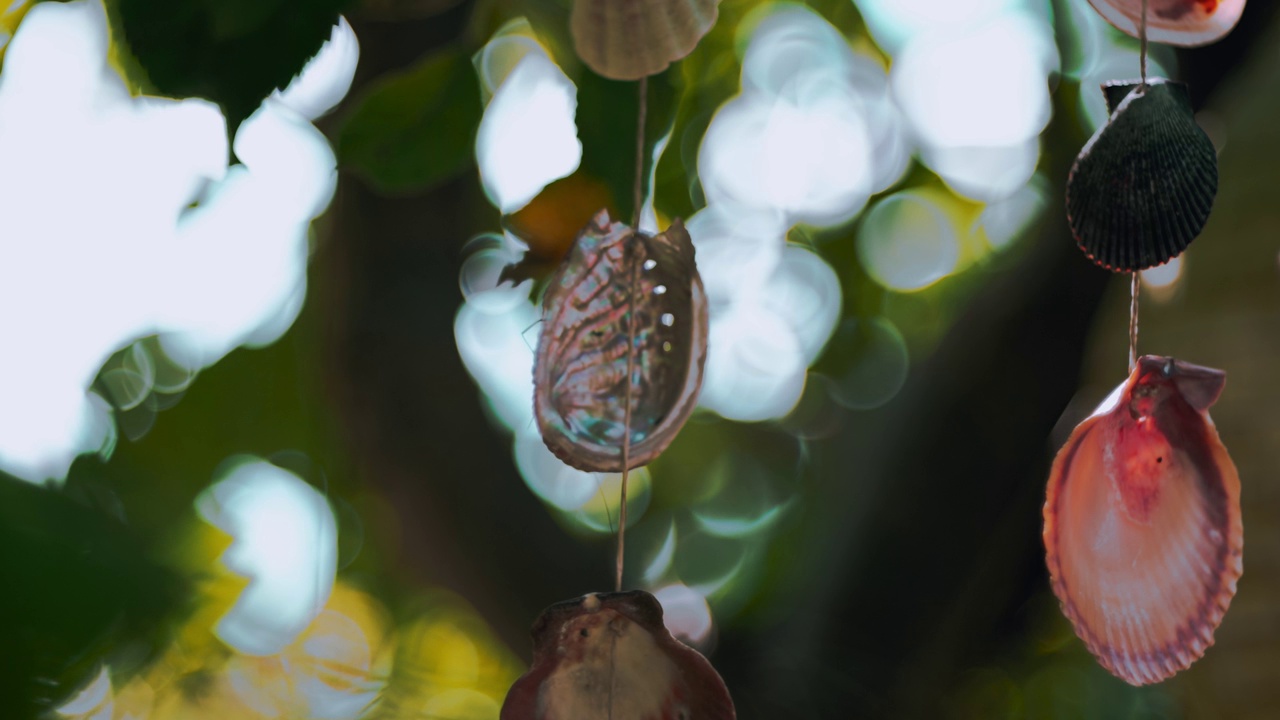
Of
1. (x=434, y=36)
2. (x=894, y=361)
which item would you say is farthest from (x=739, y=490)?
(x=434, y=36)

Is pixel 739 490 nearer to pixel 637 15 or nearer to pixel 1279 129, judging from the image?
pixel 1279 129

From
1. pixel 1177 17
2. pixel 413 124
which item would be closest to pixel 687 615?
pixel 413 124

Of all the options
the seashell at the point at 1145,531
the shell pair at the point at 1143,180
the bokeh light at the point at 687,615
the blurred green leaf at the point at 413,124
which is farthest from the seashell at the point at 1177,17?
the bokeh light at the point at 687,615

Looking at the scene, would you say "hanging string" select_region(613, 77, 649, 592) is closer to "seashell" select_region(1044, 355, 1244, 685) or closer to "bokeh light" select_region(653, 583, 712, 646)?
"seashell" select_region(1044, 355, 1244, 685)

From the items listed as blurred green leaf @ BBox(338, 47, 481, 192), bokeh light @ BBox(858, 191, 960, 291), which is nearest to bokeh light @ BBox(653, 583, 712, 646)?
blurred green leaf @ BBox(338, 47, 481, 192)

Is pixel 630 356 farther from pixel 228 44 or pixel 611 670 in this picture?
pixel 228 44
